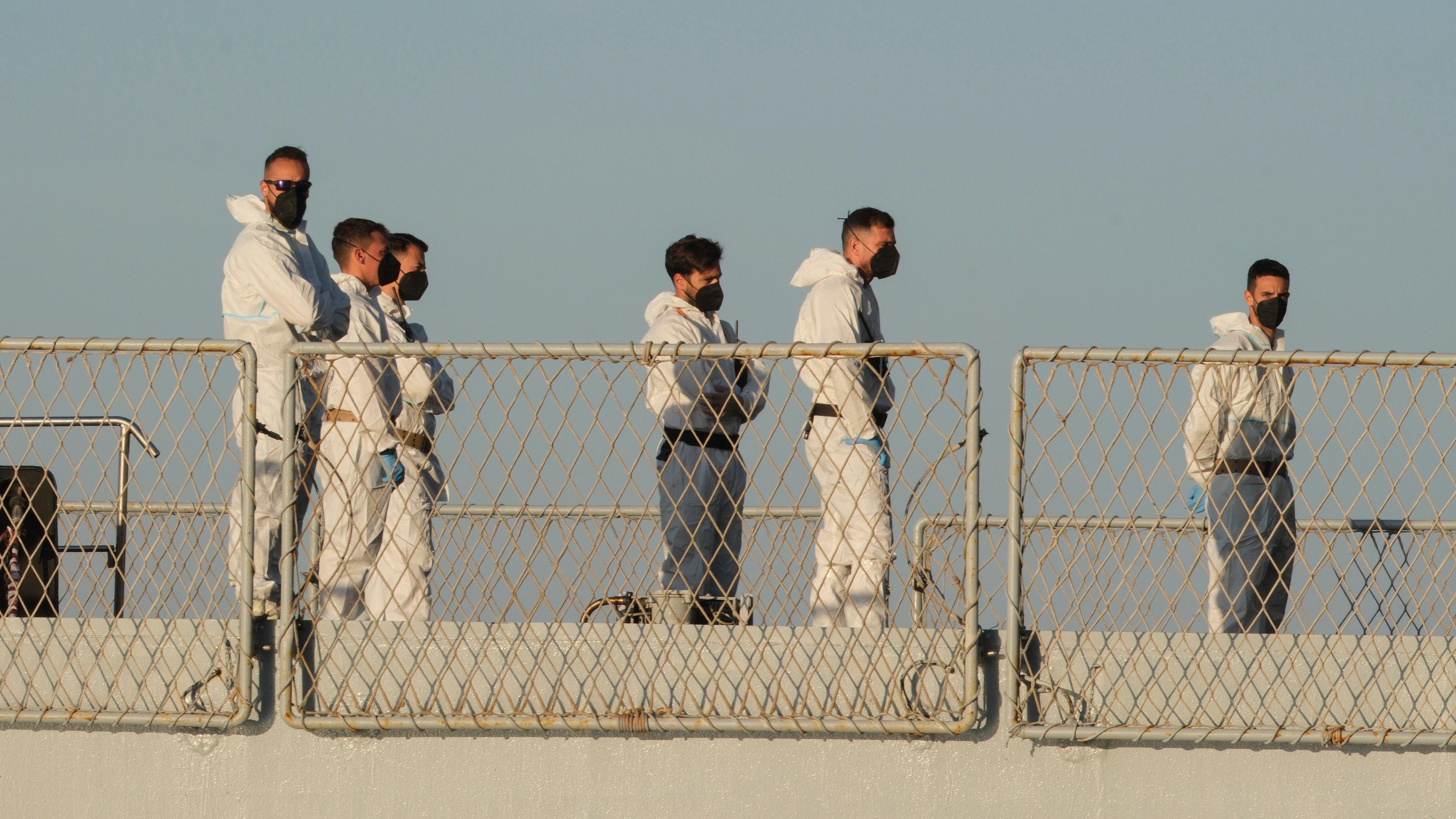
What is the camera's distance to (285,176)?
250 inches

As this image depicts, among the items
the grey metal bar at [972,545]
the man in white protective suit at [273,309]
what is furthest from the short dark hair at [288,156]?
the grey metal bar at [972,545]

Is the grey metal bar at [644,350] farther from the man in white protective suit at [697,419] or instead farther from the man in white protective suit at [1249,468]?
the man in white protective suit at [1249,468]

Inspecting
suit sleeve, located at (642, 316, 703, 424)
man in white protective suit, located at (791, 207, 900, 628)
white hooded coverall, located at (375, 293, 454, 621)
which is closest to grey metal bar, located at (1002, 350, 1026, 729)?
man in white protective suit, located at (791, 207, 900, 628)

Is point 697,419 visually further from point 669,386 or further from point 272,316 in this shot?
point 272,316

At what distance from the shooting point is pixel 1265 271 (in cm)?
689

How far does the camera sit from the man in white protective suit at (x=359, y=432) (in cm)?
588

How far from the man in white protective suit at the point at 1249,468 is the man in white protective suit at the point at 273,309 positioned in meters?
3.09

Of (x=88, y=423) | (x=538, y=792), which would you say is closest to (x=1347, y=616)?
(x=538, y=792)

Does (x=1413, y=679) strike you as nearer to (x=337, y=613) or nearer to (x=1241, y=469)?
(x=1241, y=469)

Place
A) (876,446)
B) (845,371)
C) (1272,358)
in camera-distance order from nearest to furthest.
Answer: (1272,358) < (845,371) < (876,446)

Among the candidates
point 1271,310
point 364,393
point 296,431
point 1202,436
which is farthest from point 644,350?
point 1271,310

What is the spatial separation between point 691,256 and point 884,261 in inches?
31.0

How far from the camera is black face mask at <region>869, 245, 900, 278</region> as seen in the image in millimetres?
6875

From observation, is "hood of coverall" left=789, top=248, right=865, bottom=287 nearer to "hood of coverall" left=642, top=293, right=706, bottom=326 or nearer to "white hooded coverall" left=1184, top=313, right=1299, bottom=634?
"hood of coverall" left=642, top=293, right=706, bottom=326
